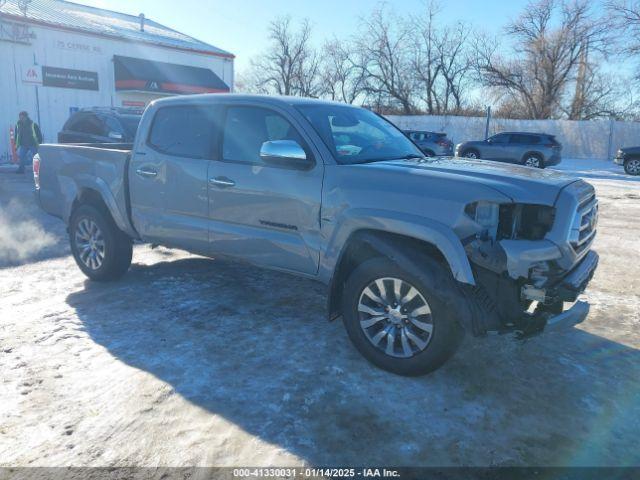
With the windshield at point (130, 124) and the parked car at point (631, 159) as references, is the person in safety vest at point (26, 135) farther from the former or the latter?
the parked car at point (631, 159)

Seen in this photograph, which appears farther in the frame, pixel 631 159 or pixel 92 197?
pixel 631 159

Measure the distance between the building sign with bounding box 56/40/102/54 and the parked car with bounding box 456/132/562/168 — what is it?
16122mm

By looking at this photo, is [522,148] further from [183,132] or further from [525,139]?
A: [183,132]

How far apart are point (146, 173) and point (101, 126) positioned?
7.86 m

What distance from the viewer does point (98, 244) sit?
541 centimetres

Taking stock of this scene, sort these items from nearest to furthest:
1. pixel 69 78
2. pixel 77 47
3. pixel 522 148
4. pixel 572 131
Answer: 1. pixel 522 148
2. pixel 69 78
3. pixel 77 47
4. pixel 572 131

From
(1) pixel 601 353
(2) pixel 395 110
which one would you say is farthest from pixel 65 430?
(2) pixel 395 110

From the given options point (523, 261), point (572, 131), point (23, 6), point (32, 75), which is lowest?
point (523, 261)

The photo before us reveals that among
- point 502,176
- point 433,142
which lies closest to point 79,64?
point 433,142

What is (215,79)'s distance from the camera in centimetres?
2627

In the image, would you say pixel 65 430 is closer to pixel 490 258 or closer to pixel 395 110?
pixel 490 258

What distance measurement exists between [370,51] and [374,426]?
144 feet

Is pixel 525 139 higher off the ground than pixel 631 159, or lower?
higher

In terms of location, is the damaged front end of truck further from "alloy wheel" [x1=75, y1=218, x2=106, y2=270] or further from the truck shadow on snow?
"alloy wheel" [x1=75, y1=218, x2=106, y2=270]
